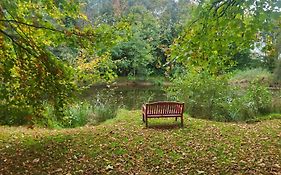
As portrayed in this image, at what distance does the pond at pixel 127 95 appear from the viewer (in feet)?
48.5

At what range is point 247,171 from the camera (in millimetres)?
5098

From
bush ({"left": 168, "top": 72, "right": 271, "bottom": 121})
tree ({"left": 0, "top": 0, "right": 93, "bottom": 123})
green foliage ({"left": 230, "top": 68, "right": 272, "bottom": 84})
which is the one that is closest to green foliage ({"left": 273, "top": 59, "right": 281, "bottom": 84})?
green foliage ({"left": 230, "top": 68, "right": 272, "bottom": 84})

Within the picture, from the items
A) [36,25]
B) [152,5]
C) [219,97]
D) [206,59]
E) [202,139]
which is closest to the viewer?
[206,59]

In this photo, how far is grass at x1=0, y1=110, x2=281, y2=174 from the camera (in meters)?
5.29

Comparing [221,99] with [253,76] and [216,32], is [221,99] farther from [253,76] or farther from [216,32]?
[253,76]

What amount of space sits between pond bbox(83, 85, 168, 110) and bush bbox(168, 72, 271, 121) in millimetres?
3406

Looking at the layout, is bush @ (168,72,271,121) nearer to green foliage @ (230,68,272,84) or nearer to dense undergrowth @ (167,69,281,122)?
dense undergrowth @ (167,69,281,122)

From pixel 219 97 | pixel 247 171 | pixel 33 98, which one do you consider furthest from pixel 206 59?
pixel 219 97

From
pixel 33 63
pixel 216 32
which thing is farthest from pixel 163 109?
pixel 33 63

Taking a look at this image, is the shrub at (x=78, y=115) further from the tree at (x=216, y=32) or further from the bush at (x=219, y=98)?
the tree at (x=216, y=32)

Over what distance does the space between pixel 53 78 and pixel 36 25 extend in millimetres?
990

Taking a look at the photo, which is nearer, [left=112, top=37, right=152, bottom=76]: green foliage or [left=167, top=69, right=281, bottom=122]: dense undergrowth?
[left=167, top=69, right=281, bottom=122]: dense undergrowth

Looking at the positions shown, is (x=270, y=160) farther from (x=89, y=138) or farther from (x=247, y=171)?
(x=89, y=138)

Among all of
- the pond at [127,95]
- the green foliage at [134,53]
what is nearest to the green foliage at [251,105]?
the pond at [127,95]
